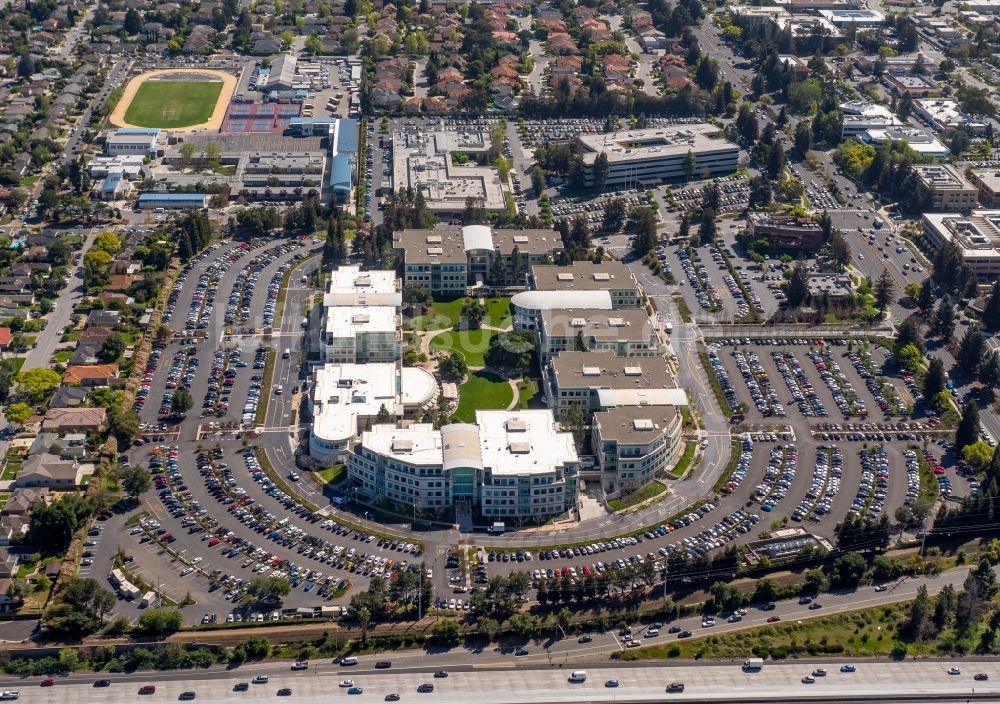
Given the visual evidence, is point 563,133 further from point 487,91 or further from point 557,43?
point 557,43

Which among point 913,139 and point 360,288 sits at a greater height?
point 360,288

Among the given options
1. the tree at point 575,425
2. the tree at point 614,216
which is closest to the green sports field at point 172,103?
the tree at point 614,216

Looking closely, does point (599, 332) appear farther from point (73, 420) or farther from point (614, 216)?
point (73, 420)

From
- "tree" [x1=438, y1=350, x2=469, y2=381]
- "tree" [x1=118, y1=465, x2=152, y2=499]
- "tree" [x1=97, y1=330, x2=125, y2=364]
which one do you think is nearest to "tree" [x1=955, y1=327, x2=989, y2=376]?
"tree" [x1=438, y1=350, x2=469, y2=381]

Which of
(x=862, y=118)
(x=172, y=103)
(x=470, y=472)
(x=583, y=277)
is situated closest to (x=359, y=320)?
(x=583, y=277)

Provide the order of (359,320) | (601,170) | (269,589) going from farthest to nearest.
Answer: (601,170) < (359,320) < (269,589)

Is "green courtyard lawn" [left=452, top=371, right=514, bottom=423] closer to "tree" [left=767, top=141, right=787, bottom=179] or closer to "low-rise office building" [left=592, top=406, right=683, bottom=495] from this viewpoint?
"low-rise office building" [left=592, top=406, right=683, bottom=495]
